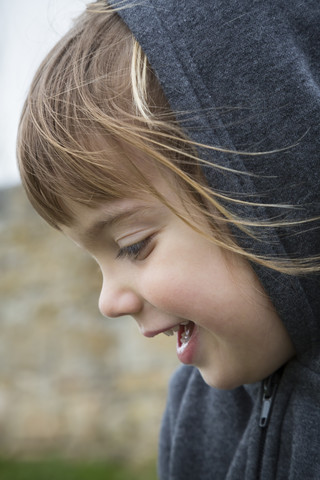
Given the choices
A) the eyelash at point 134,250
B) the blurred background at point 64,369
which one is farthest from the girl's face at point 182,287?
the blurred background at point 64,369

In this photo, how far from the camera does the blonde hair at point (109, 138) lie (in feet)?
3.48

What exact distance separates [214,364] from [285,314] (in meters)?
0.18

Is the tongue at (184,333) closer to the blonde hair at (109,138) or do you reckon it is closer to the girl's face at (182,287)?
the girl's face at (182,287)

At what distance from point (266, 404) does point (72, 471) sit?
219 centimetres

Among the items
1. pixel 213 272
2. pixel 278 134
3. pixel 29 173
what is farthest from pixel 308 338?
pixel 29 173

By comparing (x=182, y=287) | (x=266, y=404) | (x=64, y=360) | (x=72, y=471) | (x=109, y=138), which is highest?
(x=109, y=138)

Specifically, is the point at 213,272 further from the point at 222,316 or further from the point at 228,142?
the point at 228,142

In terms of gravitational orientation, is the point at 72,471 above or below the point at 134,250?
below

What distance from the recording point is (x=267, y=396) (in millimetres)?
1260

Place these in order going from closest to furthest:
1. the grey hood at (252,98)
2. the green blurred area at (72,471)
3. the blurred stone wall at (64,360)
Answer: the grey hood at (252,98)
the green blurred area at (72,471)
the blurred stone wall at (64,360)

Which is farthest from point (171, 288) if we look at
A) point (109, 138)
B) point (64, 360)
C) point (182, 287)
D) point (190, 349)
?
point (64, 360)

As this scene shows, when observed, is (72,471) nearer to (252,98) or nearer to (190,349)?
(190,349)

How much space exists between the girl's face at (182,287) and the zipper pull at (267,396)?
0.30 feet

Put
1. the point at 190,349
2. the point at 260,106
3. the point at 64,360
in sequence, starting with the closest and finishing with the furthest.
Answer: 1. the point at 260,106
2. the point at 190,349
3. the point at 64,360
